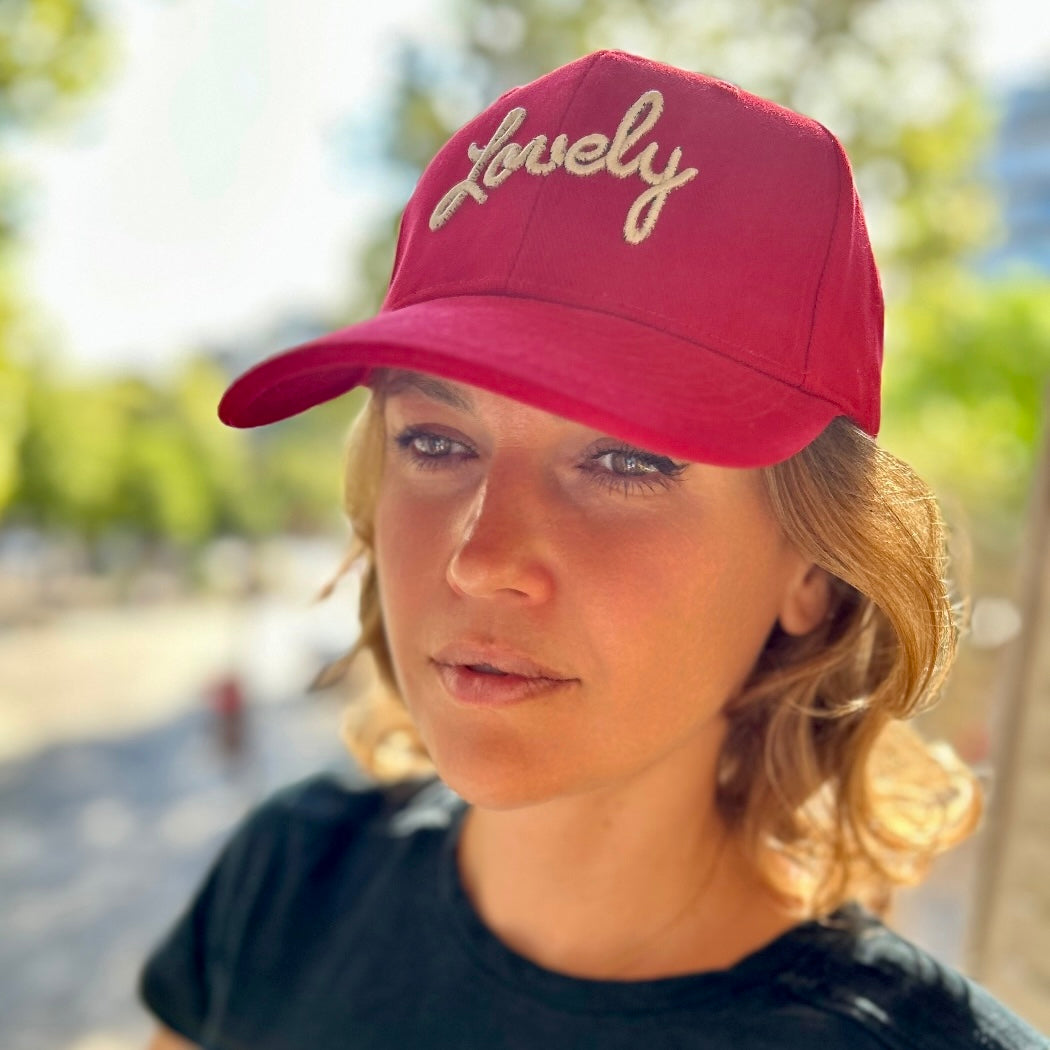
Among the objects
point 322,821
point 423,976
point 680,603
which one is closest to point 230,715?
point 322,821

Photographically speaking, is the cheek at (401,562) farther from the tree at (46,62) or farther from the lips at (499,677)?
the tree at (46,62)

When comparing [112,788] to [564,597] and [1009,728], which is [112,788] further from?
[564,597]

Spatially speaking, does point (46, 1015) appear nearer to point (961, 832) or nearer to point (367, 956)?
point (367, 956)

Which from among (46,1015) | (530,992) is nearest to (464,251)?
(530,992)

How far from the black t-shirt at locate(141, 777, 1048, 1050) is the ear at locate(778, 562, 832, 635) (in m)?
0.23

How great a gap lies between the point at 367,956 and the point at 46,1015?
4021 millimetres

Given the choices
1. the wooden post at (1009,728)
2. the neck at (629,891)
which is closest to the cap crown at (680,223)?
the neck at (629,891)

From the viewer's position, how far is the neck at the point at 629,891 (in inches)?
34.4

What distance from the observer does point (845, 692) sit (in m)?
0.92

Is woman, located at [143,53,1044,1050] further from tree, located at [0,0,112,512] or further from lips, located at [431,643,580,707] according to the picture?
tree, located at [0,0,112,512]

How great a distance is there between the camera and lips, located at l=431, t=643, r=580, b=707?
2.46 ft

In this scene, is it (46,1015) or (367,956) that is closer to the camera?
(367,956)

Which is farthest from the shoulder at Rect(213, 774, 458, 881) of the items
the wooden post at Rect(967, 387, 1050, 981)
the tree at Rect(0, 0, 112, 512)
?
the tree at Rect(0, 0, 112, 512)

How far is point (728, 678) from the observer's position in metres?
0.83
